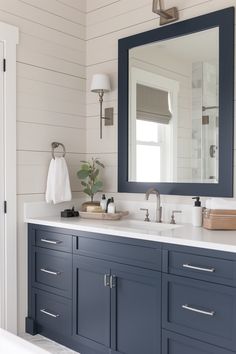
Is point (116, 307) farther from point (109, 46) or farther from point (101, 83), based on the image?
point (109, 46)

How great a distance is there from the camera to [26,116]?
9.70ft

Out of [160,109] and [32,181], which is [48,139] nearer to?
Result: [32,181]

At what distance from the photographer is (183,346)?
2.07 metres

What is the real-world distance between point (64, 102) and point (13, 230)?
1.15 m

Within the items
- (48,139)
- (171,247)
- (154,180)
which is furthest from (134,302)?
(48,139)

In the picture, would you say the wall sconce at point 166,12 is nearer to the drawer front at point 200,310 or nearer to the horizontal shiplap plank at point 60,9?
the horizontal shiplap plank at point 60,9

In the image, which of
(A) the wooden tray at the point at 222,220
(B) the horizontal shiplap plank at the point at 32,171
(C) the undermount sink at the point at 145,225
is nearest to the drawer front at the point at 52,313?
(C) the undermount sink at the point at 145,225

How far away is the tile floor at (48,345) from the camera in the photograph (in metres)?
2.67

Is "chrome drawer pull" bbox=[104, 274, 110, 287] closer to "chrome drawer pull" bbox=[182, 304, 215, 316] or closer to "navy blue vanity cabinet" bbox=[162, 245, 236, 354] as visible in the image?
"navy blue vanity cabinet" bbox=[162, 245, 236, 354]

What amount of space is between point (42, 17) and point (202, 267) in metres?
2.30

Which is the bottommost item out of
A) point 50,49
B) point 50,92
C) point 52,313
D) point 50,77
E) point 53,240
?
point 52,313

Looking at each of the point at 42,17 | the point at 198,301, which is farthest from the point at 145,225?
the point at 42,17

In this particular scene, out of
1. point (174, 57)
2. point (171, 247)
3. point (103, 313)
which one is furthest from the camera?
point (174, 57)

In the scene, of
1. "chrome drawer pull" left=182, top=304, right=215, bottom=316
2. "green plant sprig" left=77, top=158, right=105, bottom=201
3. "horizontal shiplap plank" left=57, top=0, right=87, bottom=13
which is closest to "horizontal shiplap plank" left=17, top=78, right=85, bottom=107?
"green plant sprig" left=77, top=158, right=105, bottom=201
